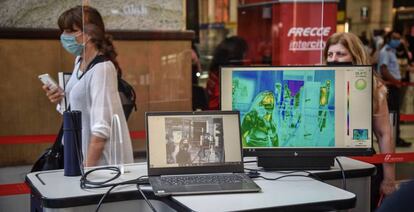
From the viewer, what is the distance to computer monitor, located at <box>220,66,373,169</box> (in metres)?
2.39

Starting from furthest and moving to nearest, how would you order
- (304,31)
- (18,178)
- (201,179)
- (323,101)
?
(304,31)
(18,178)
(323,101)
(201,179)

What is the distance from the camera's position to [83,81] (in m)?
2.94

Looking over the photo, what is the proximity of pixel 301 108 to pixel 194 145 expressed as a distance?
0.48 meters

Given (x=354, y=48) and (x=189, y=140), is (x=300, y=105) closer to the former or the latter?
(x=189, y=140)

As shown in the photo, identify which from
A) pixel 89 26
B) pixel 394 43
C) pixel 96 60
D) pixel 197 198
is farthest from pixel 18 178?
pixel 394 43

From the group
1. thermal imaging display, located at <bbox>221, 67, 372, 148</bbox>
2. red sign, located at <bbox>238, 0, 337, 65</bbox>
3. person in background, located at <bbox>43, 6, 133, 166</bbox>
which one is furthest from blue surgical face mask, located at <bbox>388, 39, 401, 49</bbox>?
thermal imaging display, located at <bbox>221, 67, 372, 148</bbox>

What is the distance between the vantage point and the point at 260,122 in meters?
2.41

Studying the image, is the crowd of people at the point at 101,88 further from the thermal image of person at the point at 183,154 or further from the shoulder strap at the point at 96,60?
the thermal image of person at the point at 183,154

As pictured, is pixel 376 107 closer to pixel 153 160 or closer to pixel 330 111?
pixel 330 111

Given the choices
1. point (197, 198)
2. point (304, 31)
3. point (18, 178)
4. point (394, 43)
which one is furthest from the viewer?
point (394, 43)

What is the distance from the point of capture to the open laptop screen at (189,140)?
2.25 m

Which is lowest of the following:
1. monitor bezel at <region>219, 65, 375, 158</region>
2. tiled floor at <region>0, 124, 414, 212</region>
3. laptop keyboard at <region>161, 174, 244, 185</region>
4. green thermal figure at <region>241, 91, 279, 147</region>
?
tiled floor at <region>0, 124, 414, 212</region>

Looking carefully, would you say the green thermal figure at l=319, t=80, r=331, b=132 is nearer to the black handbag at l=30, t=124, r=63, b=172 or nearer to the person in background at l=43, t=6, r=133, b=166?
the person in background at l=43, t=6, r=133, b=166

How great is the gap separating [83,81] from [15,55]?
223cm
